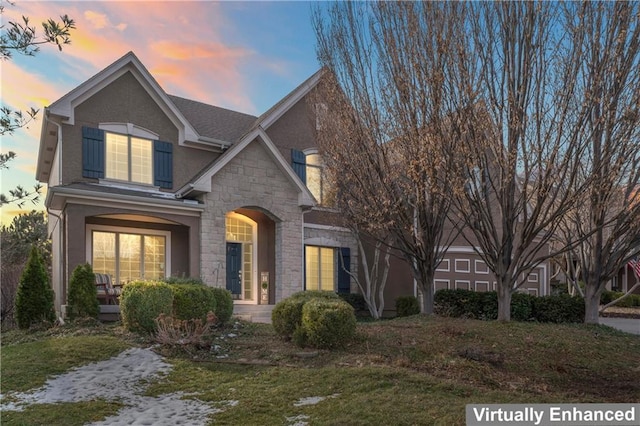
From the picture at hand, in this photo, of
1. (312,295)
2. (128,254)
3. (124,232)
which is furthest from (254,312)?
(312,295)

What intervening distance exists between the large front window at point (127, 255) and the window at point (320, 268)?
5.67 metres

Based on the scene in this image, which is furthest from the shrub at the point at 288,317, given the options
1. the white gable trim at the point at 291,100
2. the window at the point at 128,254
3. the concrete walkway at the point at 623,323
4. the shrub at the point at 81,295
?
the concrete walkway at the point at 623,323

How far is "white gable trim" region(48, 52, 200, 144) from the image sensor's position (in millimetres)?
15093

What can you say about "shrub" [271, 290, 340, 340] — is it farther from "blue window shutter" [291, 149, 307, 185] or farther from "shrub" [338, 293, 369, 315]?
"blue window shutter" [291, 149, 307, 185]

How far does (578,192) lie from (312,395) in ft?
22.0

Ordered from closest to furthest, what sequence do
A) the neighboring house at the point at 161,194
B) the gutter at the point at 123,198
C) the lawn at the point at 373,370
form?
the lawn at the point at 373,370 < the gutter at the point at 123,198 < the neighboring house at the point at 161,194

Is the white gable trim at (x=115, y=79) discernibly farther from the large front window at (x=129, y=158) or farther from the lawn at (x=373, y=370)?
the lawn at (x=373, y=370)

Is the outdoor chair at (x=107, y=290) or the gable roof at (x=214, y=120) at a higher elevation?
the gable roof at (x=214, y=120)

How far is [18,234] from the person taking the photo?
2894 cm

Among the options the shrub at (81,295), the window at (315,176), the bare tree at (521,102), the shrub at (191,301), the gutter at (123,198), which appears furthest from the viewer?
the window at (315,176)

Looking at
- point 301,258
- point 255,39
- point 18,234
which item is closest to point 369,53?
point 255,39

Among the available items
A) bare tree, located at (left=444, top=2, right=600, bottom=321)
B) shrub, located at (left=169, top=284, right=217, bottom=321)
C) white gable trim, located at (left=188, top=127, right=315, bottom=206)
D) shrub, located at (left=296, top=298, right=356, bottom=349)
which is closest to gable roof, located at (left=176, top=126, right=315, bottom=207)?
white gable trim, located at (left=188, top=127, right=315, bottom=206)

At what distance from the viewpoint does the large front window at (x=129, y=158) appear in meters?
16.1

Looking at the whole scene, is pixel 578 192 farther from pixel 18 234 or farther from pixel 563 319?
pixel 18 234
